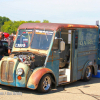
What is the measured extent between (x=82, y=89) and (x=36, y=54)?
7.45 ft

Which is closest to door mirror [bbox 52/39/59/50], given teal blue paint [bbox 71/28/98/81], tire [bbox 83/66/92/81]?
teal blue paint [bbox 71/28/98/81]

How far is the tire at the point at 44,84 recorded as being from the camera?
741 centimetres

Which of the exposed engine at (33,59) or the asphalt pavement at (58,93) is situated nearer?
the asphalt pavement at (58,93)

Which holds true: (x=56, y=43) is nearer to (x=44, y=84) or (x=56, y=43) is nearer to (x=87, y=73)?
(x=44, y=84)

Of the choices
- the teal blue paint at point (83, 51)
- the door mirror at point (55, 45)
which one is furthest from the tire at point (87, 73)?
the door mirror at point (55, 45)

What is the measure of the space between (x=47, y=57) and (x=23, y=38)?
57.1 inches

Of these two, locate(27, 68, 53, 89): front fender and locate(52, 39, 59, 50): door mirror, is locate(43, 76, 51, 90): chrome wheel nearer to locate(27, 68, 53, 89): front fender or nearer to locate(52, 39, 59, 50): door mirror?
locate(27, 68, 53, 89): front fender

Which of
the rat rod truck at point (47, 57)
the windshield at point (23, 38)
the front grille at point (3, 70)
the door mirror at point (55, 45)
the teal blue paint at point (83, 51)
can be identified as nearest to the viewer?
the rat rod truck at point (47, 57)

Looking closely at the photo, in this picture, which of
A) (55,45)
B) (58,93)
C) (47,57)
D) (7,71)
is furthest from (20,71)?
(55,45)

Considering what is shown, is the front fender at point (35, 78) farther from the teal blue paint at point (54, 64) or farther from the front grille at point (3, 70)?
the front grille at point (3, 70)

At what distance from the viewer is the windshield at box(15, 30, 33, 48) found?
27.9 feet

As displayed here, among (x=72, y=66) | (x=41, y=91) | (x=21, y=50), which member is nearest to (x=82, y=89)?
(x=72, y=66)

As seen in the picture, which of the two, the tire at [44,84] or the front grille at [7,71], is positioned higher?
the front grille at [7,71]

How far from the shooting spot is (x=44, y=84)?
7.61 metres
